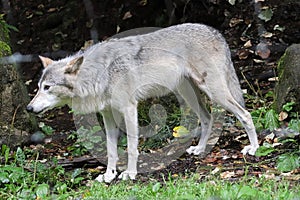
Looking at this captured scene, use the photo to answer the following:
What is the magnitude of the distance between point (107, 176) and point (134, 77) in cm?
94

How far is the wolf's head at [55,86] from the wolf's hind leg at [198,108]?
117cm

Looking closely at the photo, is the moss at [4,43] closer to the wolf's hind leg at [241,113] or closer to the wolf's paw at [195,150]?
the wolf's paw at [195,150]

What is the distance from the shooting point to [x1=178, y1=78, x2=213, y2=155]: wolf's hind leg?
19.4 feet

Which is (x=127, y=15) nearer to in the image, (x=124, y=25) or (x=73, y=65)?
(x=124, y=25)

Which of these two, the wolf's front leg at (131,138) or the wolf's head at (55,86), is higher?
the wolf's head at (55,86)

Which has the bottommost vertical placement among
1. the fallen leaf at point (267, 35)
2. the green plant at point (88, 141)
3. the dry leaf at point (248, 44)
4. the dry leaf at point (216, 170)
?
the green plant at point (88, 141)

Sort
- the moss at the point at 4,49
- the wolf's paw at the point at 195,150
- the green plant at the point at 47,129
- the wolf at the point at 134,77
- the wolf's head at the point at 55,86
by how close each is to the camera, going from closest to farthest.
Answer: the wolf's head at the point at 55,86 → the wolf at the point at 134,77 → the wolf's paw at the point at 195,150 → the moss at the point at 4,49 → the green plant at the point at 47,129

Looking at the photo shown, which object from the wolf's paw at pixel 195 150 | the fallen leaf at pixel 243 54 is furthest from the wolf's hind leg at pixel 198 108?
the fallen leaf at pixel 243 54

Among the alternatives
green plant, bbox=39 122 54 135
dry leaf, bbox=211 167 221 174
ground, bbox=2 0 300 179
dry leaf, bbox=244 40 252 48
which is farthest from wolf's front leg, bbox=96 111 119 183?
dry leaf, bbox=244 40 252 48

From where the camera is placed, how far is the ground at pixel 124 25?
7723 millimetres

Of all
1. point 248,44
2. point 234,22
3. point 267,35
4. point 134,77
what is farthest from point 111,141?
point 234,22

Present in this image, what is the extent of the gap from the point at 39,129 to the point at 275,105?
265cm

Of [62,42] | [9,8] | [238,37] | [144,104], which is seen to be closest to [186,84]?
[144,104]

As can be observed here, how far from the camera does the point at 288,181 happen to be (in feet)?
14.2
